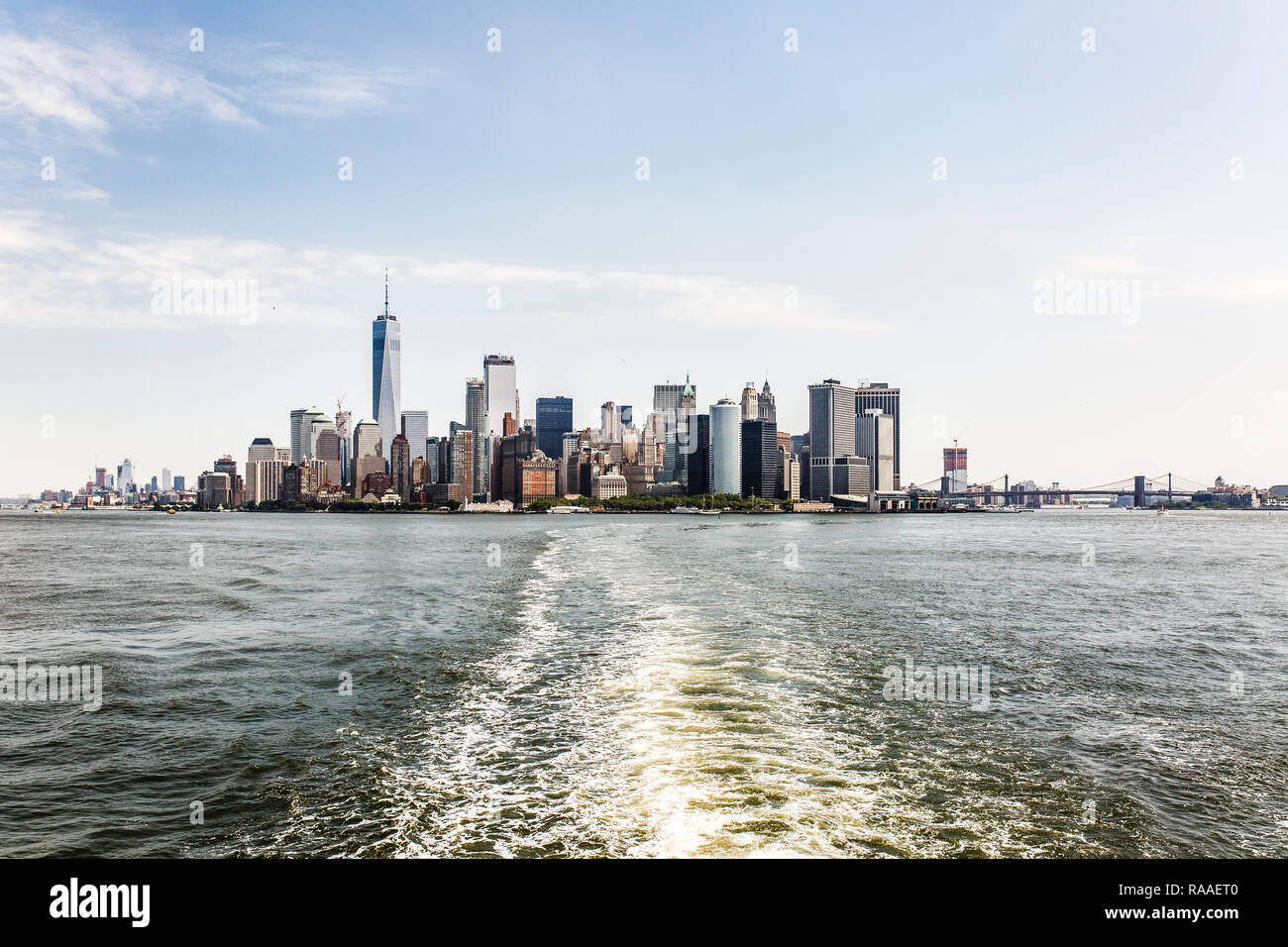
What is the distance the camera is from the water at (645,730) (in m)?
10.1

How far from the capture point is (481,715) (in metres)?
15.6

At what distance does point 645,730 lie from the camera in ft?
47.4

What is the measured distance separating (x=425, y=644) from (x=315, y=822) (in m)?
13.3

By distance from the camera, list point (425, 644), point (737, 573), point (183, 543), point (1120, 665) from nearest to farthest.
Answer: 1. point (1120, 665)
2. point (425, 644)
3. point (737, 573)
4. point (183, 543)

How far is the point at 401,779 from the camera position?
11.9 m

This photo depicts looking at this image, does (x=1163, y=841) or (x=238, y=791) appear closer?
(x=1163, y=841)

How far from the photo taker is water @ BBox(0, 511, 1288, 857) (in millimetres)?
10070

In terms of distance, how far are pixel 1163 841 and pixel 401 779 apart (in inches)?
418

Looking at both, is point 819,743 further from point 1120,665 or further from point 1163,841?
point 1120,665

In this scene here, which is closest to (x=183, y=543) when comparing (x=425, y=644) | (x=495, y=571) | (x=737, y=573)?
(x=495, y=571)
